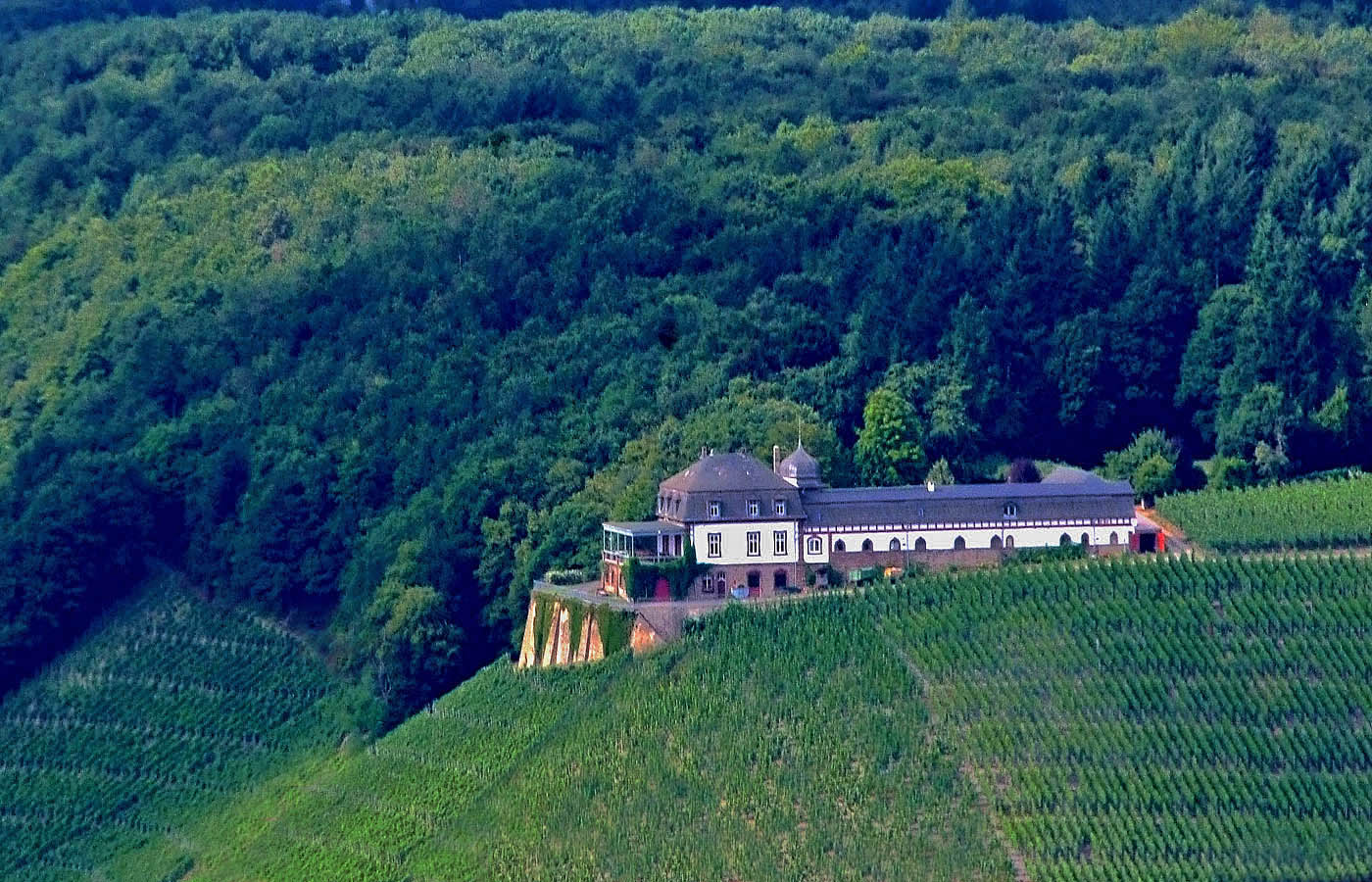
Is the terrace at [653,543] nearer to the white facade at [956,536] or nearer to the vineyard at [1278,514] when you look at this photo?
the white facade at [956,536]

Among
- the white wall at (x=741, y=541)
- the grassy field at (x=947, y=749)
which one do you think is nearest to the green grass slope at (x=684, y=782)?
the grassy field at (x=947, y=749)

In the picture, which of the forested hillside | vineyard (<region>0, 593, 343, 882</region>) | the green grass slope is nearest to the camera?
the green grass slope

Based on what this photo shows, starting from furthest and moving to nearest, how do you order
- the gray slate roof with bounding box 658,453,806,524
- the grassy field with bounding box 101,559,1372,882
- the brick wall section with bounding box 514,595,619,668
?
1. the gray slate roof with bounding box 658,453,806,524
2. the brick wall section with bounding box 514,595,619,668
3. the grassy field with bounding box 101,559,1372,882

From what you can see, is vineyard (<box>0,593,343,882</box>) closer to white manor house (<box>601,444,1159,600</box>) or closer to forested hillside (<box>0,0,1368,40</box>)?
white manor house (<box>601,444,1159,600</box>)

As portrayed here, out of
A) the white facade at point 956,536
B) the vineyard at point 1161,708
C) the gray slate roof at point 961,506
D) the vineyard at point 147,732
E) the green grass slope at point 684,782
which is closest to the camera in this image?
the vineyard at point 1161,708

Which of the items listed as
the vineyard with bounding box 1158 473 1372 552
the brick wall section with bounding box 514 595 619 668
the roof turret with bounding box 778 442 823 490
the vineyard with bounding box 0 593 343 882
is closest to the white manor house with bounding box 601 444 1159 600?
the roof turret with bounding box 778 442 823 490

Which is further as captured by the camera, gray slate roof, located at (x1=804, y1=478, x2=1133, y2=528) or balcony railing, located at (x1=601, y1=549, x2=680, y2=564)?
gray slate roof, located at (x1=804, y1=478, x2=1133, y2=528)

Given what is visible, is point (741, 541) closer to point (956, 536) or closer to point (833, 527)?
point (833, 527)
